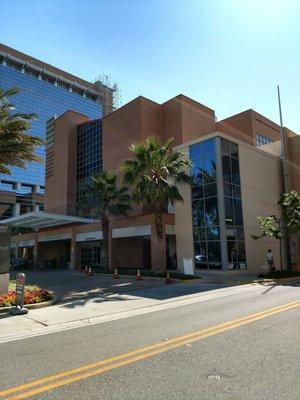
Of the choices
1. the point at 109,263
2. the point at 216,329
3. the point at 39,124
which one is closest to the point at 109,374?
the point at 216,329

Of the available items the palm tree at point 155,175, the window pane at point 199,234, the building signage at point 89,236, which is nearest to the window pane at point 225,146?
the palm tree at point 155,175

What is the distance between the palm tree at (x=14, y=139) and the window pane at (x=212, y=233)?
14.1 meters

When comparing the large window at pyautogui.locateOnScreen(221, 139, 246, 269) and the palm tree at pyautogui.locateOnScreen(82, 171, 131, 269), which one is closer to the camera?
the large window at pyautogui.locateOnScreen(221, 139, 246, 269)

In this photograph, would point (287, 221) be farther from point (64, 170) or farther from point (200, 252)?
point (64, 170)

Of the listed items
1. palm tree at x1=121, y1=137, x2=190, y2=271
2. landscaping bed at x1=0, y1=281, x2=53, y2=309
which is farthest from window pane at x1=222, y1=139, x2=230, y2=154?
landscaping bed at x1=0, y1=281, x2=53, y2=309

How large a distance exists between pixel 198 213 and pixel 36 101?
10217cm

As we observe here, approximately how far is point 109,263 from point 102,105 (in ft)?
356

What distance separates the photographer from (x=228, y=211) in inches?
1115

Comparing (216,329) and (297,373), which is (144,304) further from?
(297,373)

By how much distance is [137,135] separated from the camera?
39500mm

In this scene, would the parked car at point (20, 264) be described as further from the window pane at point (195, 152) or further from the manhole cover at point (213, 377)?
the manhole cover at point (213, 377)

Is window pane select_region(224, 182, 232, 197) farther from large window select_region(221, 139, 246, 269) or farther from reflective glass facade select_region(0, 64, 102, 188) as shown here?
reflective glass facade select_region(0, 64, 102, 188)

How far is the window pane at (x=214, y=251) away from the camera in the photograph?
2739cm

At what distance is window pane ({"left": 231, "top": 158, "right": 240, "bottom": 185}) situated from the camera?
97.7 ft
